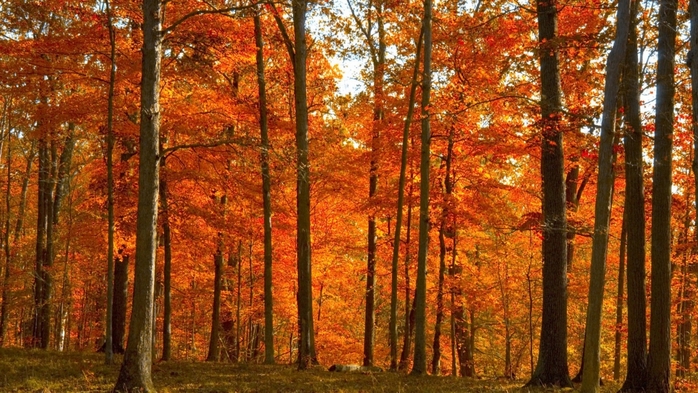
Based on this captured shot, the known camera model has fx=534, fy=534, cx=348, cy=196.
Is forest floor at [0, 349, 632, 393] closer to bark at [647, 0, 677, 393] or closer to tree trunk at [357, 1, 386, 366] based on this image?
bark at [647, 0, 677, 393]

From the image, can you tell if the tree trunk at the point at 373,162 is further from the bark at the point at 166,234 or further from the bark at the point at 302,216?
the bark at the point at 166,234

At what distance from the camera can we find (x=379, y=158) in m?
17.0

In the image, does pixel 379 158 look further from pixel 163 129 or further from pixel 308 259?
pixel 163 129

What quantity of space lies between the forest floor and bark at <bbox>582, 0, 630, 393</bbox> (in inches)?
62.4

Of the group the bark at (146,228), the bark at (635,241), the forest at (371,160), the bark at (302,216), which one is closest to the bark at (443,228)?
the forest at (371,160)

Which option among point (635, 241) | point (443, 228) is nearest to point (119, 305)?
point (443, 228)

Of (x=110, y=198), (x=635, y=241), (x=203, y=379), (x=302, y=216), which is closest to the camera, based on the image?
(x=635, y=241)

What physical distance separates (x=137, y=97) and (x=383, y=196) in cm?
759

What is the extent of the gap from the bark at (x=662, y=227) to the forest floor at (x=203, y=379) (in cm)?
155

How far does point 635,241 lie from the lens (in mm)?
9414

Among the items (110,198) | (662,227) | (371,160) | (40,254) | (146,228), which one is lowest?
(40,254)

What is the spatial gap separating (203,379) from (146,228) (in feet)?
12.5

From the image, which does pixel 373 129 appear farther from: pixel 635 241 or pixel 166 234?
pixel 635 241

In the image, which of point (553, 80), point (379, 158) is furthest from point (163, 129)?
point (553, 80)
